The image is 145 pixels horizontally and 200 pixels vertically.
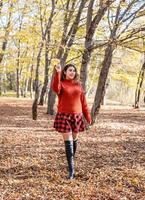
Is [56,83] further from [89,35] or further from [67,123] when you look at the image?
[89,35]

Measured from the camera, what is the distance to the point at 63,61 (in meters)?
18.1

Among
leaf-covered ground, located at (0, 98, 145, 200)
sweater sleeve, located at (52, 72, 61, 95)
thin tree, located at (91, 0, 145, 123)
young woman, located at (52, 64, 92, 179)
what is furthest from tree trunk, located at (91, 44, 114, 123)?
sweater sleeve, located at (52, 72, 61, 95)

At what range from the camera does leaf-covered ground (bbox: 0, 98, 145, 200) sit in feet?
20.6

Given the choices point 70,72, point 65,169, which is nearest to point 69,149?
point 65,169

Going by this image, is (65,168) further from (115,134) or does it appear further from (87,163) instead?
(115,134)

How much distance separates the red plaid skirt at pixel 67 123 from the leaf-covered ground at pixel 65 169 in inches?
35.2

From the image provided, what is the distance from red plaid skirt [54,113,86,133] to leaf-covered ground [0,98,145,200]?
0.89m

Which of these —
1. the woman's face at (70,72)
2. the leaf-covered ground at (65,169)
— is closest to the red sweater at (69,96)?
the woman's face at (70,72)

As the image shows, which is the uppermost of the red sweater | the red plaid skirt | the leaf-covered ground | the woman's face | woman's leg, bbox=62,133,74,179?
the woman's face

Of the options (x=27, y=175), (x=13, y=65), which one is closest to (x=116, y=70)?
(x=13, y=65)

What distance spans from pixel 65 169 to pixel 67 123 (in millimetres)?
1187

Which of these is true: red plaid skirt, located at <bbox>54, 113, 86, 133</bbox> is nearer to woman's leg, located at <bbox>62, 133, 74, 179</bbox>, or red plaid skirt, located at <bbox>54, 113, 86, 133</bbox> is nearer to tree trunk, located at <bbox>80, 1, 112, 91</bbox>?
woman's leg, located at <bbox>62, 133, 74, 179</bbox>

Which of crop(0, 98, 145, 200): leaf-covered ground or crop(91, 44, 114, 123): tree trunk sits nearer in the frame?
crop(0, 98, 145, 200): leaf-covered ground

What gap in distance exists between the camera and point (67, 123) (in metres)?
6.95
